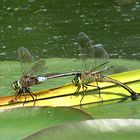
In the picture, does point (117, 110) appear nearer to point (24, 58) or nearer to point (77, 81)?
point (77, 81)

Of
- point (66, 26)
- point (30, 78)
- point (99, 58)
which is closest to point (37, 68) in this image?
point (30, 78)

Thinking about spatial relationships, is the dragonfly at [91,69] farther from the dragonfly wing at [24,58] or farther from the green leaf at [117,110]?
the dragonfly wing at [24,58]

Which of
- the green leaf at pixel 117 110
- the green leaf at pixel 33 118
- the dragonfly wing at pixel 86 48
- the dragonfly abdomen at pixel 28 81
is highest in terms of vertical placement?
the dragonfly wing at pixel 86 48

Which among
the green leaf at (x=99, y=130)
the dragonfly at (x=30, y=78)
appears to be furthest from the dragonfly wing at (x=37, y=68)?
the green leaf at (x=99, y=130)

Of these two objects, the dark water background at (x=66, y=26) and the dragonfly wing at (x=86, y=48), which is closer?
the dragonfly wing at (x=86, y=48)

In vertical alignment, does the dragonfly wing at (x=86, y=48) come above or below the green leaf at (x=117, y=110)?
above

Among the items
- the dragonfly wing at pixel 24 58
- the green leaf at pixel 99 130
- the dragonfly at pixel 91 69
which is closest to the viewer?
the green leaf at pixel 99 130

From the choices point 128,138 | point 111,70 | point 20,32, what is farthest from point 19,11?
point 128,138
